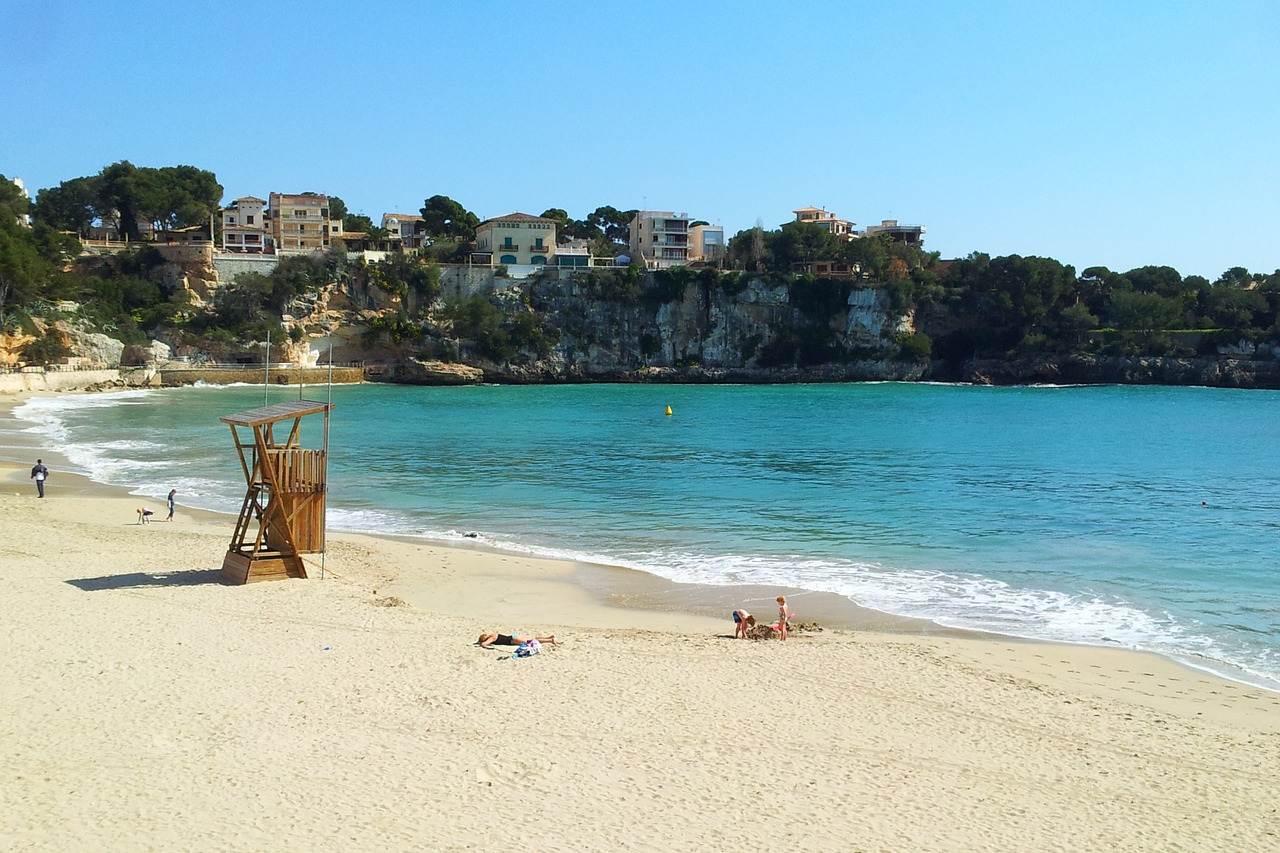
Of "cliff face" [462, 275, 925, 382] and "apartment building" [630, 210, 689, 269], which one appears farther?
"apartment building" [630, 210, 689, 269]

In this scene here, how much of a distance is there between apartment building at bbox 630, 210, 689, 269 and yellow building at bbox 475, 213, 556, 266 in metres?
14.1

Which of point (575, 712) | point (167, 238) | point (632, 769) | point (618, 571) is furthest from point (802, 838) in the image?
point (167, 238)

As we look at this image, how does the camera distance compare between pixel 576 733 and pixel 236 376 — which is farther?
pixel 236 376

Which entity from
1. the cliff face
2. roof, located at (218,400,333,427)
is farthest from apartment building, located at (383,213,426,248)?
roof, located at (218,400,333,427)

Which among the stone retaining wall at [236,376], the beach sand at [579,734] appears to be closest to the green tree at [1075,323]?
the stone retaining wall at [236,376]

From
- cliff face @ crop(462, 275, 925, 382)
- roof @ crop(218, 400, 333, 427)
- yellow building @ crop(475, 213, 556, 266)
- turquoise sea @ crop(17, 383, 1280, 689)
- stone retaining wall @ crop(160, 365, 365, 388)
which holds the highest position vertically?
yellow building @ crop(475, 213, 556, 266)

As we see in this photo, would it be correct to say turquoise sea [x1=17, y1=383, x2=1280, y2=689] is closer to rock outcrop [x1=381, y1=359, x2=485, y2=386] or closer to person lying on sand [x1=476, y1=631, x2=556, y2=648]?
person lying on sand [x1=476, y1=631, x2=556, y2=648]

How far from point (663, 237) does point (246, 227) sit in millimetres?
41121

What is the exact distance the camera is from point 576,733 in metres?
9.26

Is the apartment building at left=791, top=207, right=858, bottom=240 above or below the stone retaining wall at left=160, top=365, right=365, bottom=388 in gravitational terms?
above

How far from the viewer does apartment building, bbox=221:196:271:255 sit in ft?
298

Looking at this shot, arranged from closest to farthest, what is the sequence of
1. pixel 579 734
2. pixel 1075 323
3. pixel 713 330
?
pixel 579 734, pixel 1075 323, pixel 713 330

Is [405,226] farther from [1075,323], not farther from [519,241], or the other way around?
[1075,323]

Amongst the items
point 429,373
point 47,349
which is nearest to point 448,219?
point 429,373
